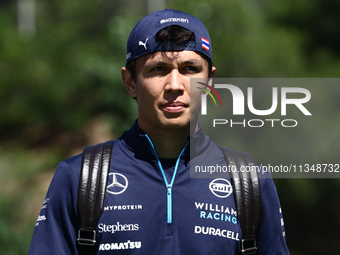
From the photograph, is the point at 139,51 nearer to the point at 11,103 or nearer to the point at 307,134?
the point at 307,134

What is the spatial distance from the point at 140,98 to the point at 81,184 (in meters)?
0.59

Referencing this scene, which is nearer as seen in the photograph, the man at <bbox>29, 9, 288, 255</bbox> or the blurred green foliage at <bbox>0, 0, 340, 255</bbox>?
the man at <bbox>29, 9, 288, 255</bbox>

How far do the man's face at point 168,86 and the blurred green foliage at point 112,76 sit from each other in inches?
220

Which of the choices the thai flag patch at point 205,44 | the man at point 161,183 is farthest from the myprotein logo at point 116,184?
the thai flag patch at point 205,44

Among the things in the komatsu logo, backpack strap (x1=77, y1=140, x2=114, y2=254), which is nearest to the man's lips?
backpack strap (x1=77, y1=140, x2=114, y2=254)

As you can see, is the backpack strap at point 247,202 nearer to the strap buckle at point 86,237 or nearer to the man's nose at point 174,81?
the man's nose at point 174,81

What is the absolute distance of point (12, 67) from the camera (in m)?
15.6

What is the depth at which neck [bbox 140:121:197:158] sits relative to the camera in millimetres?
2500

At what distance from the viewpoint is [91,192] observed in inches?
89.1

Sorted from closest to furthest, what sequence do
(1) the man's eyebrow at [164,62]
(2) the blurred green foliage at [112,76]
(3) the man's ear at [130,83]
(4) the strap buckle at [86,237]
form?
1. (4) the strap buckle at [86,237]
2. (1) the man's eyebrow at [164,62]
3. (3) the man's ear at [130,83]
4. (2) the blurred green foliage at [112,76]

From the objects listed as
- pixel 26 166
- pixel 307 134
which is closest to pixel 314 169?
pixel 307 134

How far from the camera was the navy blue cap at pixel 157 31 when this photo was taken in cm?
242

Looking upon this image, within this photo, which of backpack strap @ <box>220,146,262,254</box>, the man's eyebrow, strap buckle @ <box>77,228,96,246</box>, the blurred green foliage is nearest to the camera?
strap buckle @ <box>77,228,96,246</box>

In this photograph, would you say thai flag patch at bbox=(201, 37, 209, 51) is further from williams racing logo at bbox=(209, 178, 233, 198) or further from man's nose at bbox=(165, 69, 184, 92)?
williams racing logo at bbox=(209, 178, 233, 198)
